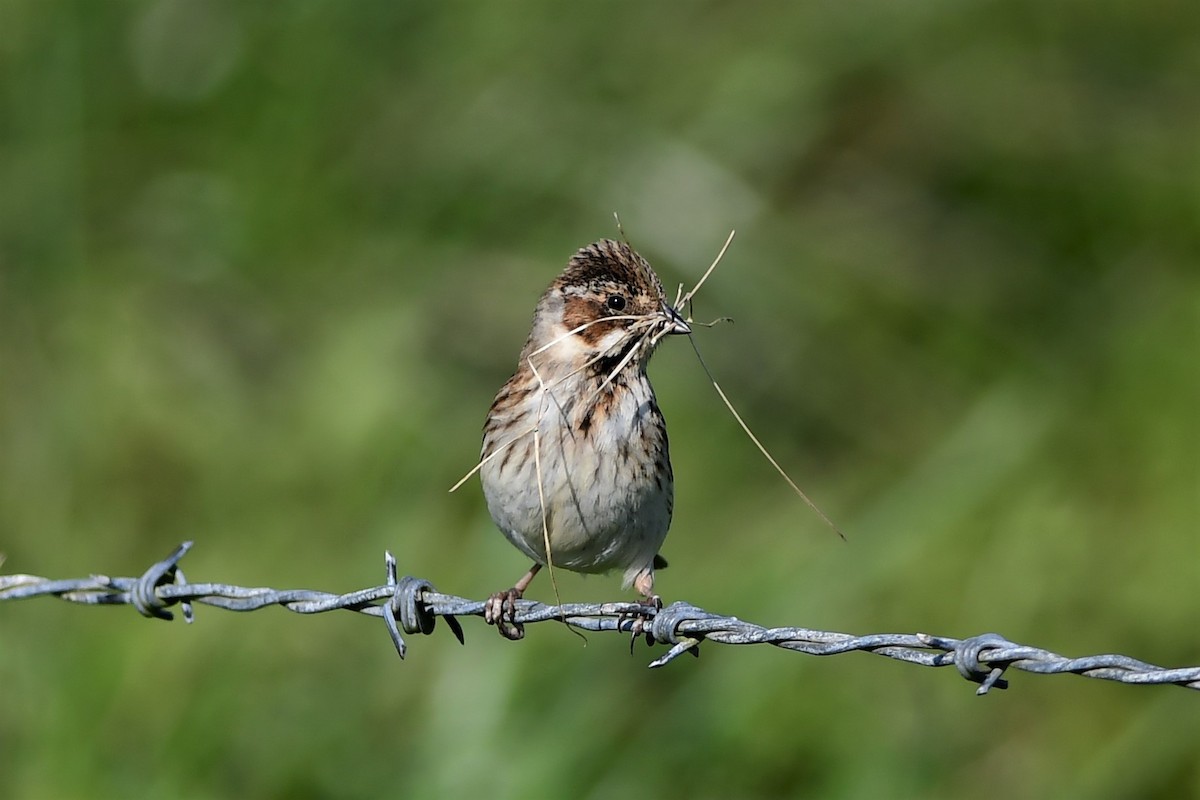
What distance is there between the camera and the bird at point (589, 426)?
4863 millimetres

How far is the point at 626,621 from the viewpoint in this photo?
4621 mm

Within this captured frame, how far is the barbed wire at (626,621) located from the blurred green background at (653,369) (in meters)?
1.48

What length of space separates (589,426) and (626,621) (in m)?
0.62

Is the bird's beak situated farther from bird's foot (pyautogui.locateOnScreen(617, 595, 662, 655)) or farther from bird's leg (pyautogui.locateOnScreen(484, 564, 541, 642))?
bird's leg (pyautogui.locateOnScreen(484, 564, 541, 642))

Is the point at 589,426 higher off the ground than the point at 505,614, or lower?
higher

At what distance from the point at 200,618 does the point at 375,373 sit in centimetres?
196

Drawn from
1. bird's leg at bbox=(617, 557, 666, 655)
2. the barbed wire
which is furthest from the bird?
the barbed wire

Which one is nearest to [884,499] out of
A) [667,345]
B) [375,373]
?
[667,345]

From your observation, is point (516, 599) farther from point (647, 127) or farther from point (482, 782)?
point (647, 127)

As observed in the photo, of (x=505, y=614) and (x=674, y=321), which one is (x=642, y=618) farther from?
(x=674, y=321)

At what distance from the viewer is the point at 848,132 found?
10.2 m

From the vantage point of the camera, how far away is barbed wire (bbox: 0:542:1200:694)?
330 cm

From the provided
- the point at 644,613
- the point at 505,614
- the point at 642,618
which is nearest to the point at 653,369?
the point at 505,614

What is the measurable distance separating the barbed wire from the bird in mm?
305
